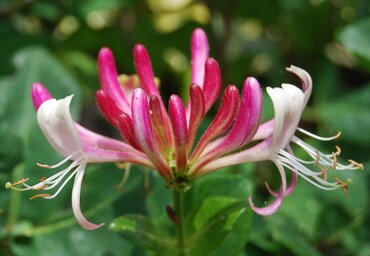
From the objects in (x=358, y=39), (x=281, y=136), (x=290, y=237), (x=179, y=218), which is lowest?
(x=290, y=237)

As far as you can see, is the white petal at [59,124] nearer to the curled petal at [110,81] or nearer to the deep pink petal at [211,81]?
the curled petal at [110,81]

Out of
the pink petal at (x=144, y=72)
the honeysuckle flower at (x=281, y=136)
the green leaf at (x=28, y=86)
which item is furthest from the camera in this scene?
the green leaf at (x=28, y=86)

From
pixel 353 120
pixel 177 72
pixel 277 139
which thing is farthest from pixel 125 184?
pixel 177 72

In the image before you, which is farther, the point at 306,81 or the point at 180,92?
the point at 180,92

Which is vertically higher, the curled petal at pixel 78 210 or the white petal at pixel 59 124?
the white petal at pixel 59 124

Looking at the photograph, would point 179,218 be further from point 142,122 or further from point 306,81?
point 306,81

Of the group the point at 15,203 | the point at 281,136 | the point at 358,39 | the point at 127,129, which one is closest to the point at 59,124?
the point at 127,129

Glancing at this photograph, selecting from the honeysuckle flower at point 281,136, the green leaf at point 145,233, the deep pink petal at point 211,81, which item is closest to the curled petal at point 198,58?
the deep pink petal at point 211,81
